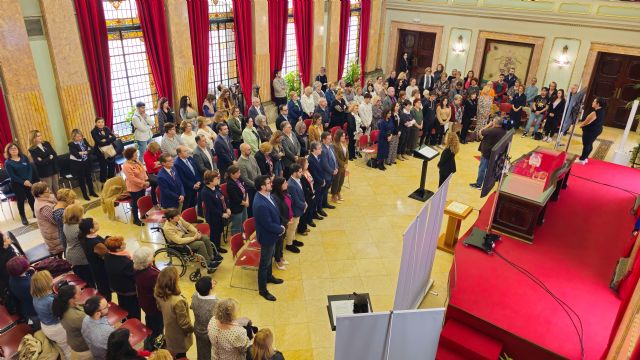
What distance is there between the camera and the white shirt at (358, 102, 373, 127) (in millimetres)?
10352

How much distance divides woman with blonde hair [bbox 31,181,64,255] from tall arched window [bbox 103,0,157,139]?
12.9 ft

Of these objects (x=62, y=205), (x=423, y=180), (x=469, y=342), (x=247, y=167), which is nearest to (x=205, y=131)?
(x=247, y=167)

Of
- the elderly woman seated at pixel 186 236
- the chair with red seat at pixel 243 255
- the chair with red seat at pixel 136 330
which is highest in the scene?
the elderly woman seated at pixel 186 236

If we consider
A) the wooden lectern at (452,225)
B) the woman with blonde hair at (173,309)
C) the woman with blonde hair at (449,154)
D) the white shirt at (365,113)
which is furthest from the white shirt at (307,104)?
the woman with blonde hair at (173,309)

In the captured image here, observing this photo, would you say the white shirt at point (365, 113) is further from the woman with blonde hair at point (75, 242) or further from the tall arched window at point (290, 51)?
the woman with blonde hair at point (75, 242)

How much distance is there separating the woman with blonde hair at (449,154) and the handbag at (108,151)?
6.00m

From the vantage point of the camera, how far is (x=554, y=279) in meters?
5.68

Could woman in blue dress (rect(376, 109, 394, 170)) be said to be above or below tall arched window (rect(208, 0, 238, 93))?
below

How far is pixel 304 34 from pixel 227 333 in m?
10.8

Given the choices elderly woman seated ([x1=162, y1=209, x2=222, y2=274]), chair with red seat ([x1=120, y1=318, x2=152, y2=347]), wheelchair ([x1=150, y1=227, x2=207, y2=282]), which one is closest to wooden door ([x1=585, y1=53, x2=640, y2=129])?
elderly woman seated ([x1=162, y1=209, x2=222, y2=274])

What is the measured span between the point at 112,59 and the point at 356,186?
217 inches

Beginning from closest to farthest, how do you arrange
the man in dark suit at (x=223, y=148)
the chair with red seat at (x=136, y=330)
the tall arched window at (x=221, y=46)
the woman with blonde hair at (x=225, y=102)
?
the chair with red seat at (x=136, y=330) → the man in dark suit at (x=223, y=148) → the woman with blonde hair at (x=225, y=102) → the tall arched window at (x=221, y=46)

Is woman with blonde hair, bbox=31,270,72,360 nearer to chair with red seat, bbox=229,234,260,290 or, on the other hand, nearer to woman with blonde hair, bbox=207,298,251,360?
woman with blonde hair, bbox=207,298,251,360

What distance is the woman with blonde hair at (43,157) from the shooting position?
7055 mm
